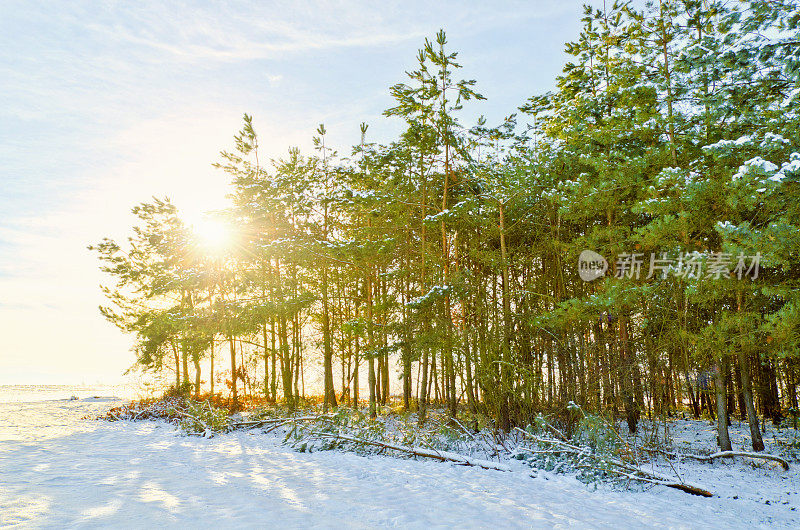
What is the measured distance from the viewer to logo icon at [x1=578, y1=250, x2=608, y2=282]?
44.1ft

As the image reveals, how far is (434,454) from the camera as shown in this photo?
955cm

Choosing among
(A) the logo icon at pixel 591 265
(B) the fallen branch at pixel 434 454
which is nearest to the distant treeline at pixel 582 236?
(A) the logo icon at pixel 591 265

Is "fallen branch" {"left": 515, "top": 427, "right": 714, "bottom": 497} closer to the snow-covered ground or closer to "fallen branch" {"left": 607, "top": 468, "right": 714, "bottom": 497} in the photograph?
"fallen branch" {"left": 607, "top": 468, "right": 714, "bottom": 497}

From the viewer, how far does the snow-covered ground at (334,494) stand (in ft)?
17.8

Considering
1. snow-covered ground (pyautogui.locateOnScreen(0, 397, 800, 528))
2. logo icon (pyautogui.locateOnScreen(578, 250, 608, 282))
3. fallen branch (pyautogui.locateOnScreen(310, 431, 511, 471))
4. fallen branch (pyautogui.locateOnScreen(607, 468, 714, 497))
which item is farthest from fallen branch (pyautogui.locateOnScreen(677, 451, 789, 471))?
logo icon (pyautogui.locateOnScreen(578, 250, 608, 282))

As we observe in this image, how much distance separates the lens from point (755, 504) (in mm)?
6879

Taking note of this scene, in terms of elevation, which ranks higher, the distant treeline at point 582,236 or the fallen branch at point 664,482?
the distant treeline at point 582,236

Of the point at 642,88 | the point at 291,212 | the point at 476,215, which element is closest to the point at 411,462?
the point at 476,215

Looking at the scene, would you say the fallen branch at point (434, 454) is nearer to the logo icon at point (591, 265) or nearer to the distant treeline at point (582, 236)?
the distant treeline at point (582, 236)

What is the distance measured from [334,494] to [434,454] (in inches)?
136

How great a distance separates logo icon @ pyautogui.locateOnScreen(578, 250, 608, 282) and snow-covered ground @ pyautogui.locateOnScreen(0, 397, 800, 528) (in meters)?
5.74

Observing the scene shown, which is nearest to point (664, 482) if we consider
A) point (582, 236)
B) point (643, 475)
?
point (643, 475)

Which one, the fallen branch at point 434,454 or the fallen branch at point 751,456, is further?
the fallen branch at point 434,454

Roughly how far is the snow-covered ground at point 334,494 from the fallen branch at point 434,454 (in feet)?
0.65
